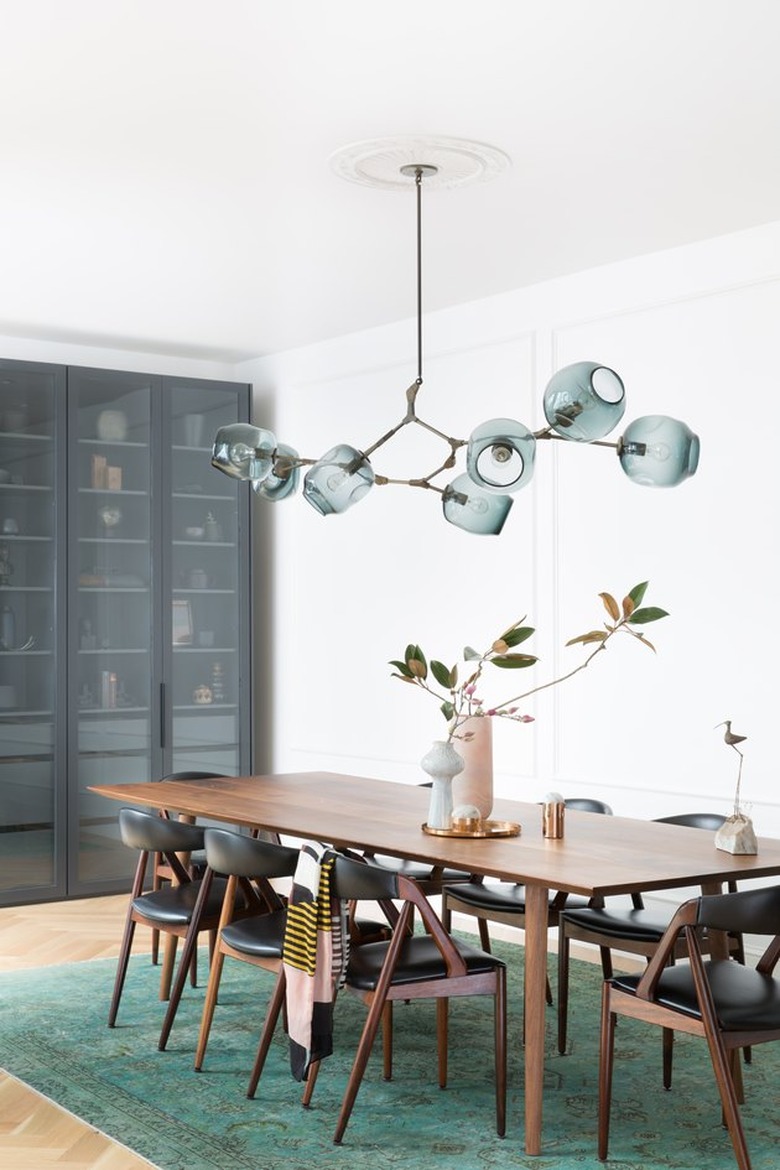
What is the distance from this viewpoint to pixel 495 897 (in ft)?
15.0

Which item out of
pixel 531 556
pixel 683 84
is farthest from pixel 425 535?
pixel 683 84

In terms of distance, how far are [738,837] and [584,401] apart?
1.23m

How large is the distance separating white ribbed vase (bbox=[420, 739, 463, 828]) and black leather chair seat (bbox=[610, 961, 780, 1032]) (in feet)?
2.49

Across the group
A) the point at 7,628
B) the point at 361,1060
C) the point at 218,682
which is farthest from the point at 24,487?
the point at 361,1060

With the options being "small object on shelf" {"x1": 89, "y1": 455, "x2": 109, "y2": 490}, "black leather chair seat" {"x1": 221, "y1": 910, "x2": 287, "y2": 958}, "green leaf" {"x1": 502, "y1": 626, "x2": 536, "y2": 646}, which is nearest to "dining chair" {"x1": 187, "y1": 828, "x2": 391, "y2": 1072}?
"black leather chair seat" {"x1": 221, "y1": 910, "x2": 287, "y2": 958}

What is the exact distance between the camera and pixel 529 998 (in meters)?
3.43

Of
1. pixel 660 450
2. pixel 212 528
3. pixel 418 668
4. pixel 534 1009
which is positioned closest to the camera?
pixel 534 1009

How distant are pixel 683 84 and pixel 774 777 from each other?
2.54 metres

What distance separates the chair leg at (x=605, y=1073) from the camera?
342cm

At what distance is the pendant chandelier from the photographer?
3654 mm

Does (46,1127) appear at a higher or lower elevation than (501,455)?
lower

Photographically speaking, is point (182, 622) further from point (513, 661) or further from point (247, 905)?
point (513, 661)

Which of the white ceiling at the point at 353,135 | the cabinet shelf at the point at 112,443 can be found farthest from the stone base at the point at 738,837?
the cabinet shelf at the point at 112,443

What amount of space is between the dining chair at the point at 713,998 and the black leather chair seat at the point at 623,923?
50cm
